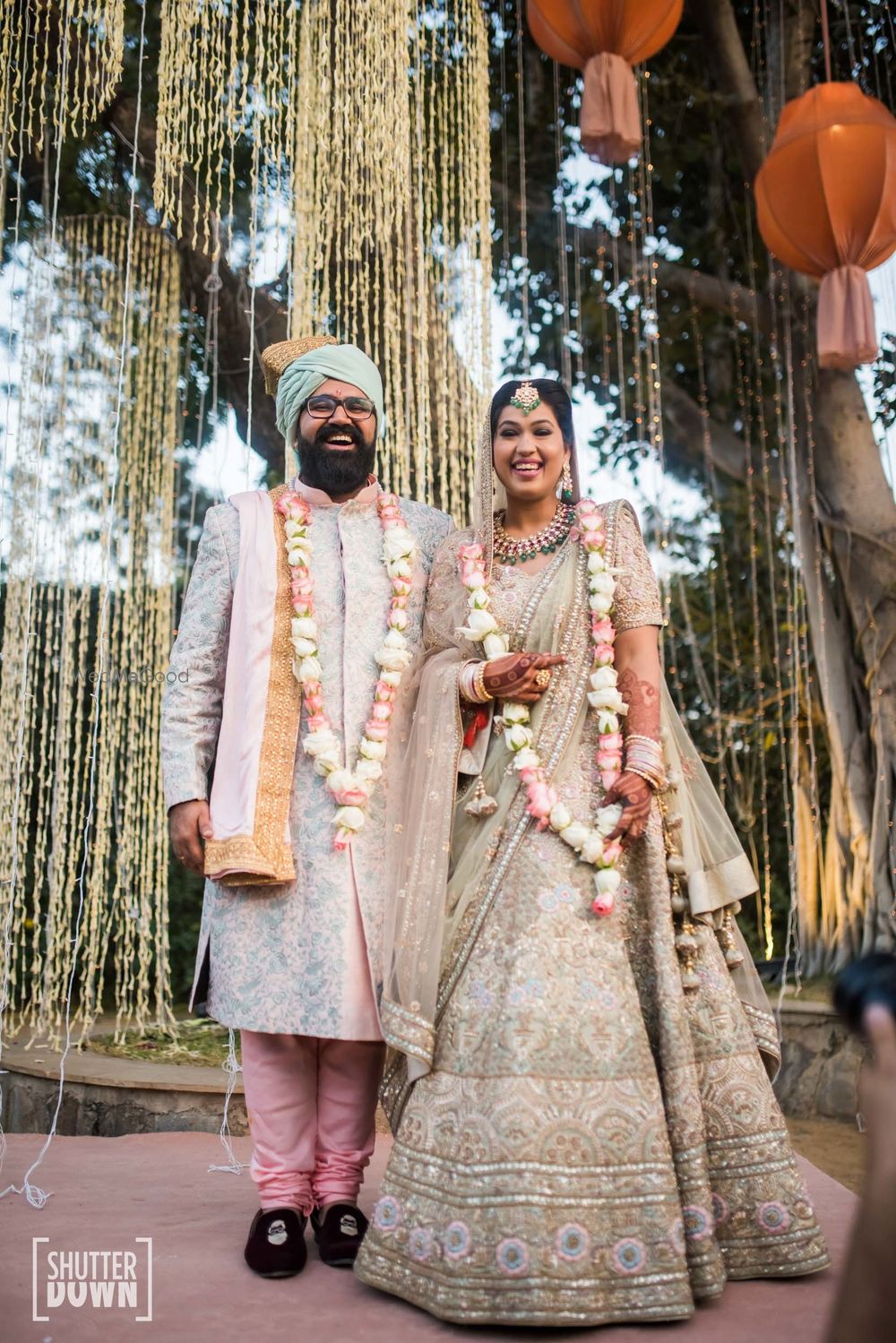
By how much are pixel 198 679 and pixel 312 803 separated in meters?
0.35

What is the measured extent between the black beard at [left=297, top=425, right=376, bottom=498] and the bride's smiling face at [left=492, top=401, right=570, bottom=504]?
12.3 inches

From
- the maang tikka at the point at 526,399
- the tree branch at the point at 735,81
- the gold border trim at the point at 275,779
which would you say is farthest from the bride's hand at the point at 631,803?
the tree branch at the point at 735,81

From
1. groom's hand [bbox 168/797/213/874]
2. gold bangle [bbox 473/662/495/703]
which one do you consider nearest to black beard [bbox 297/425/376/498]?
gold bangle [bbox 473/662/495/703]

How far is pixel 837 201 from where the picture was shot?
14.4 ft

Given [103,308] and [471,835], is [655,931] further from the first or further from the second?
[103,308]

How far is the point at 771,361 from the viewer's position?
7.45 m

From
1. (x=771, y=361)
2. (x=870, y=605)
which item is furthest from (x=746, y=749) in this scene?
(x=771, y=361)

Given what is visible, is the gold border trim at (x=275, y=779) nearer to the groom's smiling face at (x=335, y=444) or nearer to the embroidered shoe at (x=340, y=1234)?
the groom's smiling face at (x=335, y=444)

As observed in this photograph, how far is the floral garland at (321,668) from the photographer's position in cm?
241

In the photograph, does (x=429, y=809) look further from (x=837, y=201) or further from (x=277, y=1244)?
(x=837, y=201)

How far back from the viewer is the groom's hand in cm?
242

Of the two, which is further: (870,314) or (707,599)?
(707,599)

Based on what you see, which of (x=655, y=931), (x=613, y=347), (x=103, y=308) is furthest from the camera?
(x=613, y=347)

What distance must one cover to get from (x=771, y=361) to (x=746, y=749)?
7.76 feet
